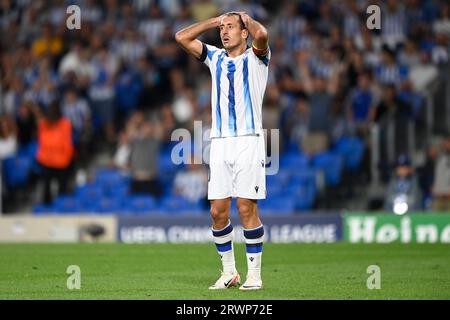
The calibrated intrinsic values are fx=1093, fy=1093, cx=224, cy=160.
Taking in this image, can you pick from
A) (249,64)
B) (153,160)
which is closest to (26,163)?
(153,160)

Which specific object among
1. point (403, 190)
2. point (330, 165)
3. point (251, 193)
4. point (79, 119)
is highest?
point (79, 119)

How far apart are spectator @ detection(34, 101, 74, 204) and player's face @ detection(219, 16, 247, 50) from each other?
37.3 feet

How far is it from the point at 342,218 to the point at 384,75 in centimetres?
373

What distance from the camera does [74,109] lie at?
23.9m

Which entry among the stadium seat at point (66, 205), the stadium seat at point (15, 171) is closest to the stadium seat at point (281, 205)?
the stadium seat at point (66, 205)

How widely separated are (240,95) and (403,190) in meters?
9.77

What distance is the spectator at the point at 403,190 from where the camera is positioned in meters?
20.4

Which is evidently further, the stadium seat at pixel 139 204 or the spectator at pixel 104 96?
the spectator at pixel 104 96

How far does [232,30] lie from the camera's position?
1141 cm

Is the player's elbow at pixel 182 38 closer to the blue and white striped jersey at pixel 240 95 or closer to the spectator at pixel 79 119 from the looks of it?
the blue and white striped jersey at pixel 240 95

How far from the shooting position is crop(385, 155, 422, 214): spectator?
66.8ft

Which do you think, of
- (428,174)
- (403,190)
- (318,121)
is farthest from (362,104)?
(403,190)

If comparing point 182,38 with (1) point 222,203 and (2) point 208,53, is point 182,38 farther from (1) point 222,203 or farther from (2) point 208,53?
(1) point 222,203

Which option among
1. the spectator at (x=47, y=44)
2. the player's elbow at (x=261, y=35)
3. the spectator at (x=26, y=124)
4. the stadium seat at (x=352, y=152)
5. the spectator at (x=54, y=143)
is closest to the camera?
the player's elbow at (x=261, y=35)
